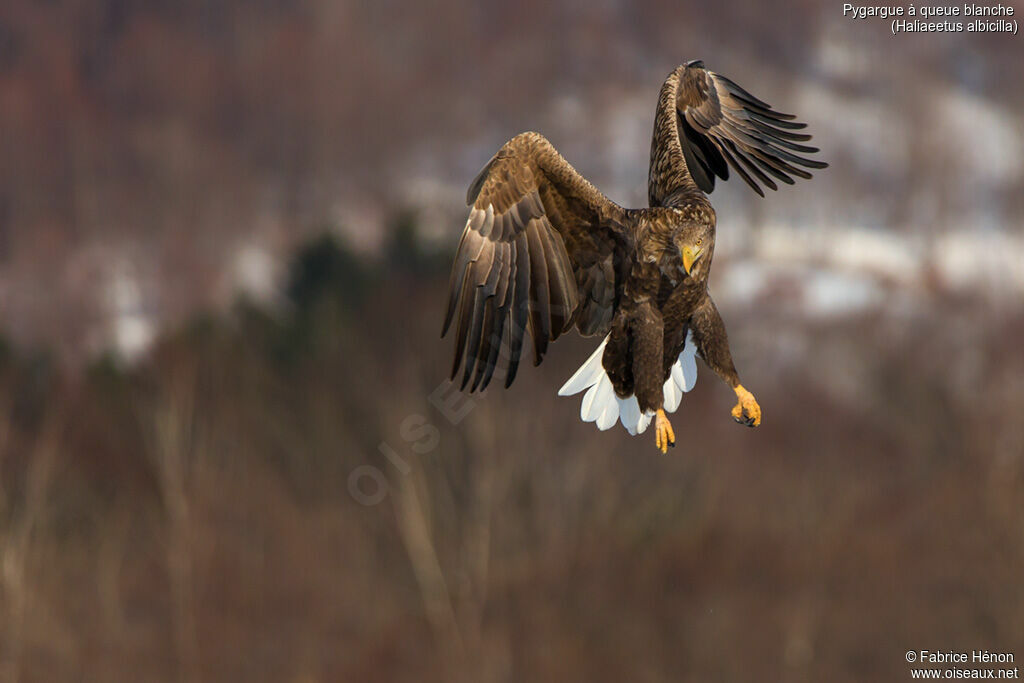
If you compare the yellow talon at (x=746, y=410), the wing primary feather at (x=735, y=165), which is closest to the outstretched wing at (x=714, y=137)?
the wing primary feather at (x=735, y=165)

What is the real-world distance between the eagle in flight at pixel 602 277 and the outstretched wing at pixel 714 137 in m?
0.02

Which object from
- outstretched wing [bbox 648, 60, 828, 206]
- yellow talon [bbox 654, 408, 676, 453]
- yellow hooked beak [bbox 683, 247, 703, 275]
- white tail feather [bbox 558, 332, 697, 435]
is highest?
outstretched wing [bbox 648, 60, 828, 206]

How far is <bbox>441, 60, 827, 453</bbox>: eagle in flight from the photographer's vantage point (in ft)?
22.3

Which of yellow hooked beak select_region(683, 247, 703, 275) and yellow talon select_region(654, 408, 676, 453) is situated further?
yellow talon select_region(654, 408, 676, 453)

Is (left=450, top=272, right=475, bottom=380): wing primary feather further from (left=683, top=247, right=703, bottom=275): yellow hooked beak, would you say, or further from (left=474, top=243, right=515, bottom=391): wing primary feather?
(left=683, top=247, right=703, bottom=275): yellow hooked beak

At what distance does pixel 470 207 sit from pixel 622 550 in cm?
2569

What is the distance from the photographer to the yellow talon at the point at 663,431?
671cm

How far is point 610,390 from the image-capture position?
7.82 m

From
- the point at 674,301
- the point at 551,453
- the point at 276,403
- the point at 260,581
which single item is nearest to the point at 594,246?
the point at 674,301

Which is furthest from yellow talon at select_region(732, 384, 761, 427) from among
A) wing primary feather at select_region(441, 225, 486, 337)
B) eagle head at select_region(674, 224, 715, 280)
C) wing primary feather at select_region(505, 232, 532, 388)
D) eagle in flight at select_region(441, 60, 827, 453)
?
wing primary feather at select_region(441, 225, 486, 337)

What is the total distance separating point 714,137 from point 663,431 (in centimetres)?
233

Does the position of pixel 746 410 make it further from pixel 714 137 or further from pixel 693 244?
A: pixel 714 137

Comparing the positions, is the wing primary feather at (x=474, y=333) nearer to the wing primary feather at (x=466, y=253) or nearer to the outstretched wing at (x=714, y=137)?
the wing primary feather at (x=466, y=253)

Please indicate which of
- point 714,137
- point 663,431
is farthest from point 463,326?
point 714,137
